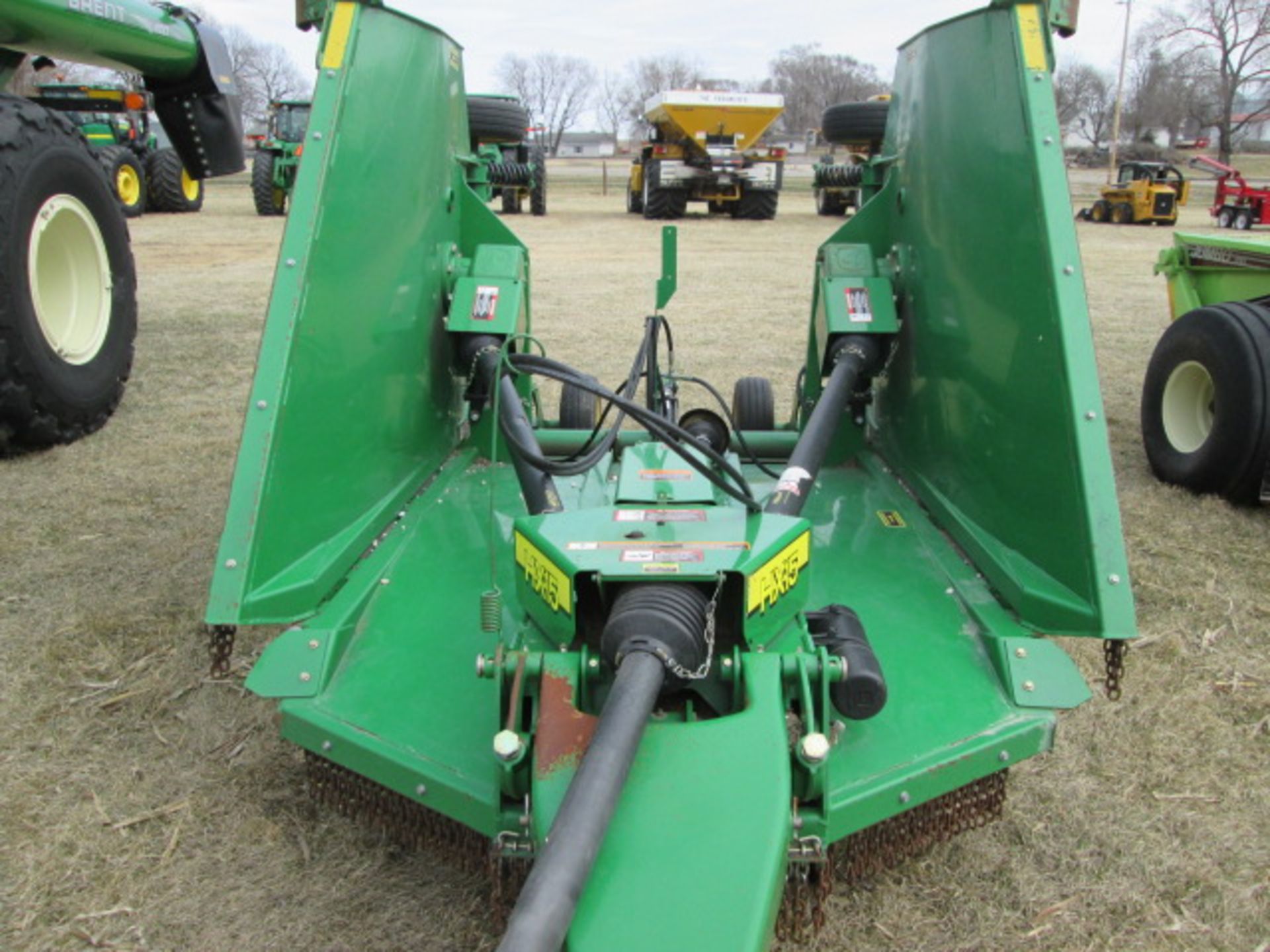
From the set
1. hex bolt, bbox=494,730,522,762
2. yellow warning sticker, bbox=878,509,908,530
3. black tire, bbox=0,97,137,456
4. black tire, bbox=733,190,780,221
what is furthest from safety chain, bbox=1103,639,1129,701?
black tire, bbox=733,190,780,221

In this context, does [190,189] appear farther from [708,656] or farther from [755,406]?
[708,656]

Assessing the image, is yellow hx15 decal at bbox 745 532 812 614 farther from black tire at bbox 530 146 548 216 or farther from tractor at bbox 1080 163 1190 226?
tractor at bbox 1080 163 1190 226

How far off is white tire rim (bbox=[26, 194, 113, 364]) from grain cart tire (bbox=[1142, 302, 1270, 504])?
410cm

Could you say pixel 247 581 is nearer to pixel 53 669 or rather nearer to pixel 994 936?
pixel 53 669

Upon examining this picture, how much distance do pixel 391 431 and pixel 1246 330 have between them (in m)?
2.81

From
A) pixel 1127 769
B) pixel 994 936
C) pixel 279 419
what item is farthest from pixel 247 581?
pixel 1127 769

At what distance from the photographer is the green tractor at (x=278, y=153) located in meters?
15.5

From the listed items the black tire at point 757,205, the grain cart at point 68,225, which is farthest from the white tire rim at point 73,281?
the black tire at point 757,205

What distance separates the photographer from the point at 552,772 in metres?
1.47

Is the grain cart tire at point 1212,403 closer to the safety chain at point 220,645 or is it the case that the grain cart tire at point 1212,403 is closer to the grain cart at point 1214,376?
the grain cart at point 1214,376

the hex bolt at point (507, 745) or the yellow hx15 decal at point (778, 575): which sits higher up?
the yellow hx15 decal at point (778, 575)

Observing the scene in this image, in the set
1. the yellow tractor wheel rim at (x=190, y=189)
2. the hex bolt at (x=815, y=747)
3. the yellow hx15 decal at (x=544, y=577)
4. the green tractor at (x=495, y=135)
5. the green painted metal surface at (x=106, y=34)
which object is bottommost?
the hex bolt at (x=815, y=747)

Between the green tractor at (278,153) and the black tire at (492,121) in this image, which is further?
the green tractor at (278,153)

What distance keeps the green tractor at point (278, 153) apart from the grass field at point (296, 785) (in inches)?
487
